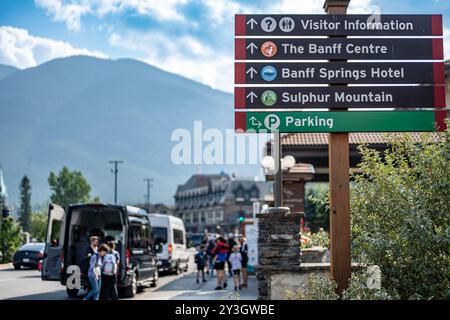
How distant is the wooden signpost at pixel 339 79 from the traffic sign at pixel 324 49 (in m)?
0.01

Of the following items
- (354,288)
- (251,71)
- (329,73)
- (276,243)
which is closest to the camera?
(354,288)

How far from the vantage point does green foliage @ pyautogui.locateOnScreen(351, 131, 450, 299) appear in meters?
7.15

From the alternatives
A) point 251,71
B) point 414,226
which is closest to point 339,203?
point 414,226

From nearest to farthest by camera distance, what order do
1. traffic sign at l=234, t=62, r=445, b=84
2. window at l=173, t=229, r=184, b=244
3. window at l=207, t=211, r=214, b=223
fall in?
1. traffic sign at l=234, t=62, r=445, b=84
2. window at l=173, t=229, r=184, b=244
3. window at l=207, t=211, r=214, b=223

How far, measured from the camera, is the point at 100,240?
17703 mm

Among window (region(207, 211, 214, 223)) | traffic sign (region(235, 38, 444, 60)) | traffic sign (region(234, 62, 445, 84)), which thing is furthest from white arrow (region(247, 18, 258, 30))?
window (region(207, 211, 214, 223))

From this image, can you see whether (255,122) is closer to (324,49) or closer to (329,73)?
(329,73)

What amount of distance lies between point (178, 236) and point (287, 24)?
23684mm

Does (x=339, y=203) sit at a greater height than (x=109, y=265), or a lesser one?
greater

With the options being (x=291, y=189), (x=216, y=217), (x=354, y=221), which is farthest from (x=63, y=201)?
(x=354, y=221)

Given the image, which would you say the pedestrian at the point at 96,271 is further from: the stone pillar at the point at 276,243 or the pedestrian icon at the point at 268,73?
the pedestrian icon at the point at 268,73

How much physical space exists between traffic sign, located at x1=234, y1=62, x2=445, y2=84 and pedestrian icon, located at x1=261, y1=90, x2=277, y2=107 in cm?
13

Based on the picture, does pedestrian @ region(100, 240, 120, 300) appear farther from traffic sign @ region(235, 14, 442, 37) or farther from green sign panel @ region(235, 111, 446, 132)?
traffic sign @ region(235, 14, 442, 37)
